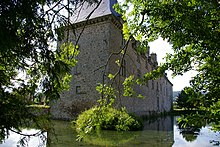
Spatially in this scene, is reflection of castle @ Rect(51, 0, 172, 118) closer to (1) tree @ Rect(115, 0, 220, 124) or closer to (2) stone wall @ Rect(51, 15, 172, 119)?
(2) stone wall @ Rect(51, 15, 172, 119)

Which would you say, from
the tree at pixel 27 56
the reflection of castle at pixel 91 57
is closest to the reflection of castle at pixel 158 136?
the reflection of castle at pixel 91 57

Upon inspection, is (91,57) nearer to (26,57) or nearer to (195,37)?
(195,37)

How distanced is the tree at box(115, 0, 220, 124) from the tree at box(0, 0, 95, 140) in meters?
1.20

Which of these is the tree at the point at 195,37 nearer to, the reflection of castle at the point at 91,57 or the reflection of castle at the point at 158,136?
the reflection of castle at the point at 158,136

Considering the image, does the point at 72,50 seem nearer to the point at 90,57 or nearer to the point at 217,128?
the point at 217,128

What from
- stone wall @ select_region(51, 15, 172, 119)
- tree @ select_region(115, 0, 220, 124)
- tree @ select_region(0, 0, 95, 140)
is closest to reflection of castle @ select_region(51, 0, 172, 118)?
stone wall @ select_region(51, 15, 172, 119)

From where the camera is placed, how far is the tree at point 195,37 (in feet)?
10.3

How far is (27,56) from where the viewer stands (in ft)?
9.00

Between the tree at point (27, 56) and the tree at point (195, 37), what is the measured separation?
1202mm

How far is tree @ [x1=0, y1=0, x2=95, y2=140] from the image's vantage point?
2.28 meters

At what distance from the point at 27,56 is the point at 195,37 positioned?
7.08 feet

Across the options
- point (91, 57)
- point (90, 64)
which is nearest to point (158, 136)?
point (90, 64)

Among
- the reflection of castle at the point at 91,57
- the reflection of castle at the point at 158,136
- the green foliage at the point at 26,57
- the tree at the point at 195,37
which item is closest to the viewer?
the green foliage at the point at 26,57

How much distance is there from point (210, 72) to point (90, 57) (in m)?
14.7
